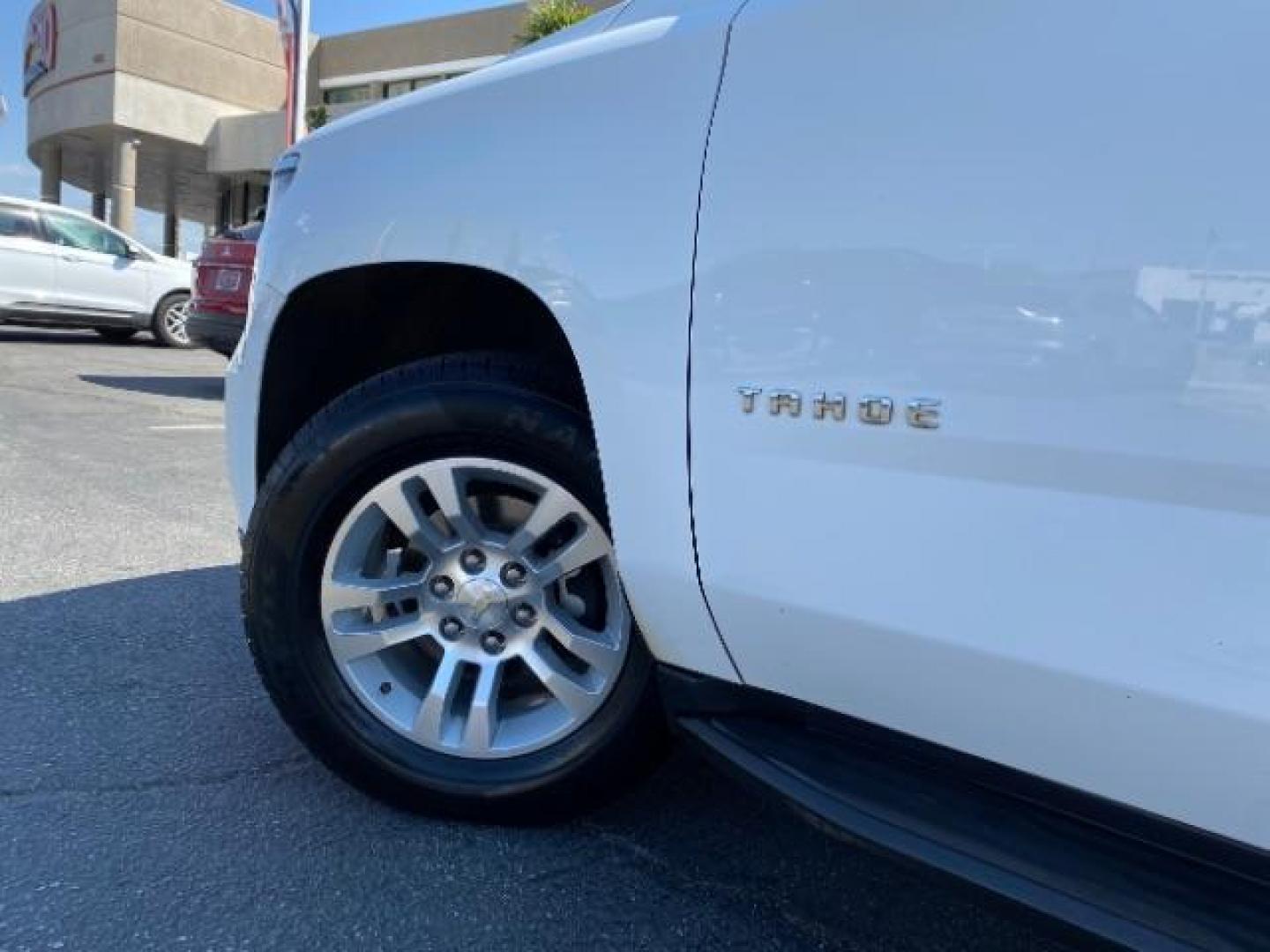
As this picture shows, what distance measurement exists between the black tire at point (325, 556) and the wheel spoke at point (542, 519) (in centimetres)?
4

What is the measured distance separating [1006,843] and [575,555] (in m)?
0.93

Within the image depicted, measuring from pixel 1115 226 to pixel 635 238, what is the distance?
28.7 inches

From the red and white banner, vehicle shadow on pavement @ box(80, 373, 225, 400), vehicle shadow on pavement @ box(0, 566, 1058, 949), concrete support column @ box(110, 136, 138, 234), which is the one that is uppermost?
the red and white banner

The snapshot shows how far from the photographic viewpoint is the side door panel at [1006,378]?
128cm

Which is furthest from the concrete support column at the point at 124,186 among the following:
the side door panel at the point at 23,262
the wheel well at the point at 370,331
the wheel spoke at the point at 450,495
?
the wheel spoke at the point at 450,495

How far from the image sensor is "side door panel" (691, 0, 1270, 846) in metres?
1.28

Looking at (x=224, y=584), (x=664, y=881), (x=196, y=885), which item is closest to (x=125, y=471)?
(x=224, y=584)

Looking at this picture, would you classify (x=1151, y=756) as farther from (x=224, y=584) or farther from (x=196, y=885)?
(x=224, y=584)

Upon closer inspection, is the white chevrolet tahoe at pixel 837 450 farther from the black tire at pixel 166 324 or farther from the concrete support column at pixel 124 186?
the concrete support column at pixel 124 186

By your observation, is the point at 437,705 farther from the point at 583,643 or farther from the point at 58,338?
the point at 58,338

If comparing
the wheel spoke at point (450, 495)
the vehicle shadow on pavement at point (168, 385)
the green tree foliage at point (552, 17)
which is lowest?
the vehicle shadow on pavement at point (168, 385)

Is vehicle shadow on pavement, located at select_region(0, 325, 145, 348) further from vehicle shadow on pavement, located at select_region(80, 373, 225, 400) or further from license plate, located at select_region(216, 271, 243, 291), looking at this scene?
license plate, located at select_region(216, 271, 243, 291)

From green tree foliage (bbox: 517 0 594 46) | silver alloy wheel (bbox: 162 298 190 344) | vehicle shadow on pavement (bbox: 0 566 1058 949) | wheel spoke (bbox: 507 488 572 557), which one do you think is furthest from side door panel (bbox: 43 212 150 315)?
wheel spoke (bbox: 507 488 572 557)

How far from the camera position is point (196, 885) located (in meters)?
2.01
